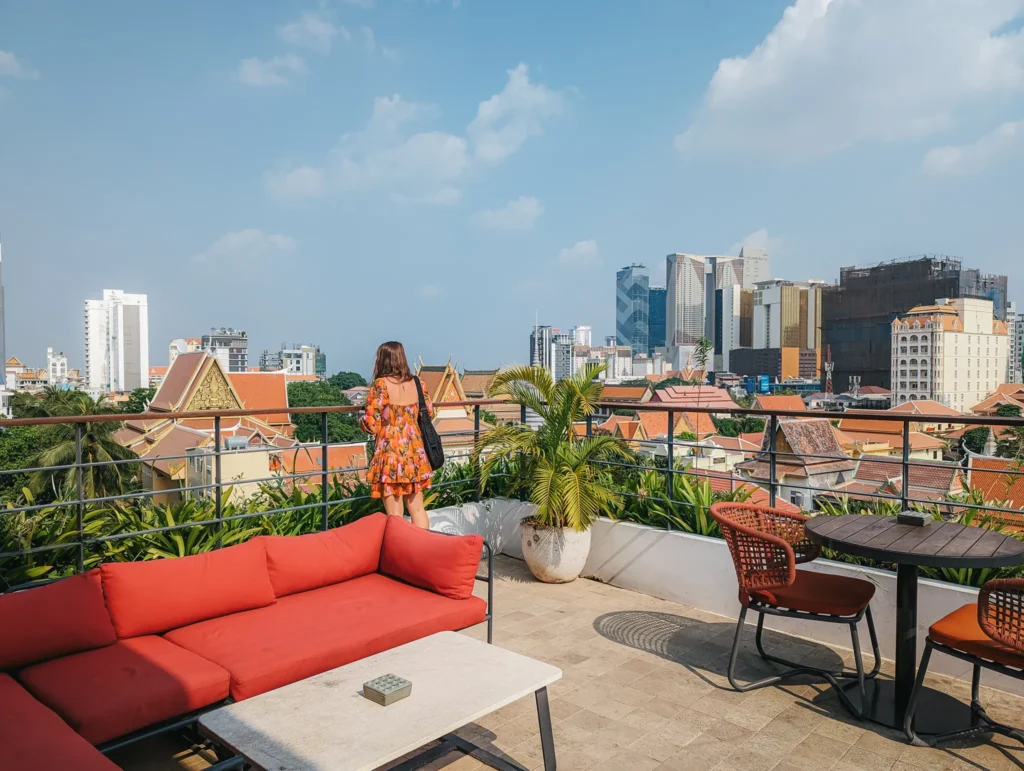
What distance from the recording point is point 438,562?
3.32 metres

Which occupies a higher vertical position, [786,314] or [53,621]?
[786,314]

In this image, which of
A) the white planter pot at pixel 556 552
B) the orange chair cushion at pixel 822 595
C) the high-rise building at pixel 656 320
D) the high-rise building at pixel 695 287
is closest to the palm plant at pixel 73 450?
the white planter pot at pixel 556 552

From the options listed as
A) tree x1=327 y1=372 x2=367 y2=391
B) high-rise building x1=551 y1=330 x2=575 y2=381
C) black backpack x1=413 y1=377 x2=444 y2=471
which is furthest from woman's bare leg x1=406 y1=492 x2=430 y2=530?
high-rise building x1=551 y1=330 x2=575 y2=381

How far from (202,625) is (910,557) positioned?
275 centimetres

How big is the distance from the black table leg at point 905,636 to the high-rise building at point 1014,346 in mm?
97568

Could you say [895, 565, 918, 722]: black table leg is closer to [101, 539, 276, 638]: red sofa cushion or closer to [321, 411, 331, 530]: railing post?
[101, 539, 276, 638]: red sofa cushion

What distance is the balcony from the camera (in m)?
2.76

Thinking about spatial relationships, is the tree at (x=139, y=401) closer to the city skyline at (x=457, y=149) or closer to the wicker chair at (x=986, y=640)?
the city skyline at (x=457, y=149)

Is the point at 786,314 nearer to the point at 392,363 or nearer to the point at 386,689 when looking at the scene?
the point at 392,363

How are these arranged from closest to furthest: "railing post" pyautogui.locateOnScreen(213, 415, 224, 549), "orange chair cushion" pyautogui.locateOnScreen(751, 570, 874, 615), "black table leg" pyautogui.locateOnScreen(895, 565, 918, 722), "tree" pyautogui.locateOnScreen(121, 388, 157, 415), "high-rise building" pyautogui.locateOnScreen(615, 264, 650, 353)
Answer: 1. "black table leg" pyautogui.locateOnScreen(895, 565, 918, 722)
2. "orange chair cushion" pyautogui.locateOnScreen(751, 570, 874, 615)
3. "railing post" pyautogui.locateOnScreen(213, 415, 224, 549)
4. "tree" pyautogui.locateOnScreen(121, 388, 157, 415)
5. "high-rise building" pyautogui.locateOnScreen(615, 264, 650, 353)

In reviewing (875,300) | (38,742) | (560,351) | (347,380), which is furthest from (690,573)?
(560,351)

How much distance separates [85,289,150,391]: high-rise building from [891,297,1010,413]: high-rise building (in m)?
93.4

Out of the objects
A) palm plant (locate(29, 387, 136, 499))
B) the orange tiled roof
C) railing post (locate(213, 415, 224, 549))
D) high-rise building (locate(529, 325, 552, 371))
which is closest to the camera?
railing post (locate(213, 415, 224, 549))

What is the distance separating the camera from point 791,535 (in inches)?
141
